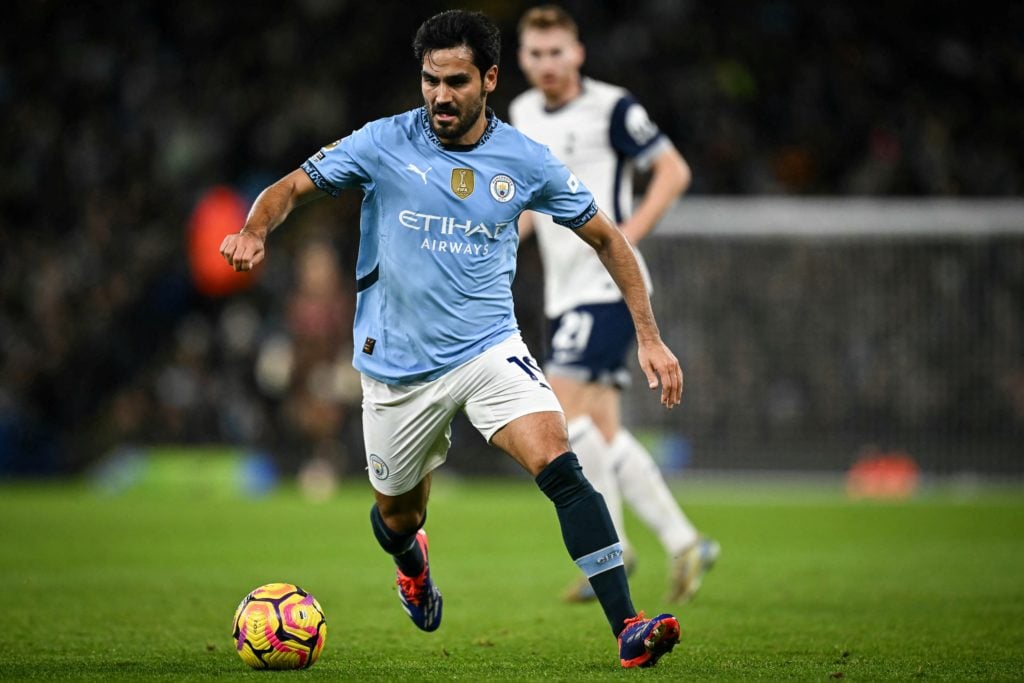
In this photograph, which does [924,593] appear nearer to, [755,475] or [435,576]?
[435,576]

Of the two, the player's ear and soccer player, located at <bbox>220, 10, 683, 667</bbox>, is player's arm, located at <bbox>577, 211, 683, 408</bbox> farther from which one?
the player's ear

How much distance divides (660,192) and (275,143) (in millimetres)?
13365

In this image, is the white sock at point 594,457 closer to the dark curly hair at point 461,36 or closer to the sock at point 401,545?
the sock at point 401,545

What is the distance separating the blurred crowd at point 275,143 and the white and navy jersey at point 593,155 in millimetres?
9400

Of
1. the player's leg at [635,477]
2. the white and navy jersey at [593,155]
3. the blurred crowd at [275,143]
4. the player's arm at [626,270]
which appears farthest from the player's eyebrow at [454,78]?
the blurred crowd at [275,143]

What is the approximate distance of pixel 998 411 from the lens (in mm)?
17062

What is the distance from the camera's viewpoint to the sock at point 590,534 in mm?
5465

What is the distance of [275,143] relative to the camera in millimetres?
20734

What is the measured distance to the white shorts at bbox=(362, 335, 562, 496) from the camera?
5730mm

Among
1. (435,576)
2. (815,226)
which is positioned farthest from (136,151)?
(435,576)

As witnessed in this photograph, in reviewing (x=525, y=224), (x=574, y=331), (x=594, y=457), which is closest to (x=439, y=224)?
(x=525, y=224)

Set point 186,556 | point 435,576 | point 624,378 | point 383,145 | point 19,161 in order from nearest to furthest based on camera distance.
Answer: point 383,145, point 624,378, point 435,576, point 186,556, point 19,161

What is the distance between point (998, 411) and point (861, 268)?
2199mm

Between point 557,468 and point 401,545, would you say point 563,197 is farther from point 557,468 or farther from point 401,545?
point 401,545
